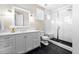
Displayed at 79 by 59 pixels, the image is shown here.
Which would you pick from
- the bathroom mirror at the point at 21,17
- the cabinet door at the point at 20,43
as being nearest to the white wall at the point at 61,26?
the bathroom mirror at the point at 21,17

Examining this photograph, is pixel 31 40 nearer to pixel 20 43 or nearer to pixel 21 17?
pixel 20 43

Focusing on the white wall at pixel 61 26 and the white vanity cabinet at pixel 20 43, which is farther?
the white wall at pixel 61 26

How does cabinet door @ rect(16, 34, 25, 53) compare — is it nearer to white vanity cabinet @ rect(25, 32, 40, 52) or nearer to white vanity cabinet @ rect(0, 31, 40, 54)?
white vanity cabinet @ rect(0, 31, 40, 54)

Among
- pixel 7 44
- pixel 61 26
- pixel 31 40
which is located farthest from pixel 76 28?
pixel 61 26

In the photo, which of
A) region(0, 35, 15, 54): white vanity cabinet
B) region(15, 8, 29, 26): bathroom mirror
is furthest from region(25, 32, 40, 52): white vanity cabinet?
region(15, 8, 29, 26): bathroom mirror

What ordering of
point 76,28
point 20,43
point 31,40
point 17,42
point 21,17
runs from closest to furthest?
1. point 76,28
2. point 17,42
3. point 20,43
4. point 31,40
5. point 21,17

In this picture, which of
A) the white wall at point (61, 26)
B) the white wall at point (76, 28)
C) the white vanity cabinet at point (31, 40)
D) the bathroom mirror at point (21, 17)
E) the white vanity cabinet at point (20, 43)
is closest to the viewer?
the white wall at point (76, 28)

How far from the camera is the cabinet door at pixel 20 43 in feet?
6.60

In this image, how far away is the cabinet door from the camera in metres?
2.01

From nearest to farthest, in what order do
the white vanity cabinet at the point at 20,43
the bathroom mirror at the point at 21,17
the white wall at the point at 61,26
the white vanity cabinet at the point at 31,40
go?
1. the white vanity cabinet at the point at 20,43
2. the white vanity cabinet at the point at 31,40
3. the bathroom mirror at the point at 21,17
4. the white wall at the point at 61,26

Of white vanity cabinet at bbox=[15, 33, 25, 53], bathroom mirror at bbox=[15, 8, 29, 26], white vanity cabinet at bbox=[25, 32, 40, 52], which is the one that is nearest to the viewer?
white vanity cabinet at bbox=[15, 33, 25, 53]

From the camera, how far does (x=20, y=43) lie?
2.11 m

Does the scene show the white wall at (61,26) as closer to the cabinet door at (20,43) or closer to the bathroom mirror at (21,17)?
the bathroom mirror at (21,17)
